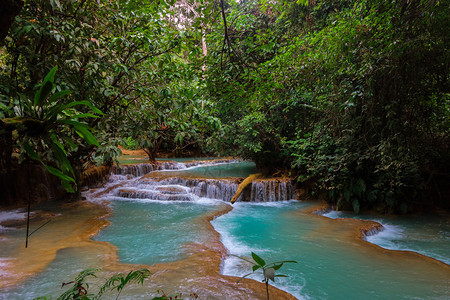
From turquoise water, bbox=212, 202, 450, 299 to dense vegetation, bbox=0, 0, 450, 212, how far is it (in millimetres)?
2487

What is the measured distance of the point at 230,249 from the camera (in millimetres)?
5504

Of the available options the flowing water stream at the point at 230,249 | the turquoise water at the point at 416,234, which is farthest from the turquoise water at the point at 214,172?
the turquoise water at the point at 416,234

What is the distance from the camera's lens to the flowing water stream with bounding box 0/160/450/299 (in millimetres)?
3840

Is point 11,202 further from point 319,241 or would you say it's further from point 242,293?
point 319,241

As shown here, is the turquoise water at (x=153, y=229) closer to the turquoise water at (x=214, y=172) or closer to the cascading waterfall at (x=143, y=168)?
the turquoise water at (x=214, y=172)

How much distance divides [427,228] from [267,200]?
5134 millimetres

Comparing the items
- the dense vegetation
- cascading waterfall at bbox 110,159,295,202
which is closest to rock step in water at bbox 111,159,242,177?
cascading waterfall at bbox 110,159,295,202

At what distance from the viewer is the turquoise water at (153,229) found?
16.7 feet

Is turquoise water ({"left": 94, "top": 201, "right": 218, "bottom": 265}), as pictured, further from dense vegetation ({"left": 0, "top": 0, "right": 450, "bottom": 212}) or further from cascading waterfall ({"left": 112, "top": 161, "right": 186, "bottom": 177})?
cascading waterfall ({"left": 112, "top": 161, "right": 186, "bottom": 177})

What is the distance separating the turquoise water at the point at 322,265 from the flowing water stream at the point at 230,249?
0.7 inches

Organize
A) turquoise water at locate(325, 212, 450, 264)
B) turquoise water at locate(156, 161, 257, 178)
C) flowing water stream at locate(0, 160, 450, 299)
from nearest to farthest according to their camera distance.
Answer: flowing water stream at locate(0, 160, 450, 299)
turquoise water at locate(325, 212, 450, 264)
turquoise water at locate(156, 161, 257, 178)

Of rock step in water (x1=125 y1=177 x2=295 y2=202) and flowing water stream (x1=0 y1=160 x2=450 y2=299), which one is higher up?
rock step in water (x1=125 y1=177 x2=295 y2=202)

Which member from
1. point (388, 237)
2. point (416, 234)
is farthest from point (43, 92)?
point (416, 234)

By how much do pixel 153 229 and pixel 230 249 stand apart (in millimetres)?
2521
